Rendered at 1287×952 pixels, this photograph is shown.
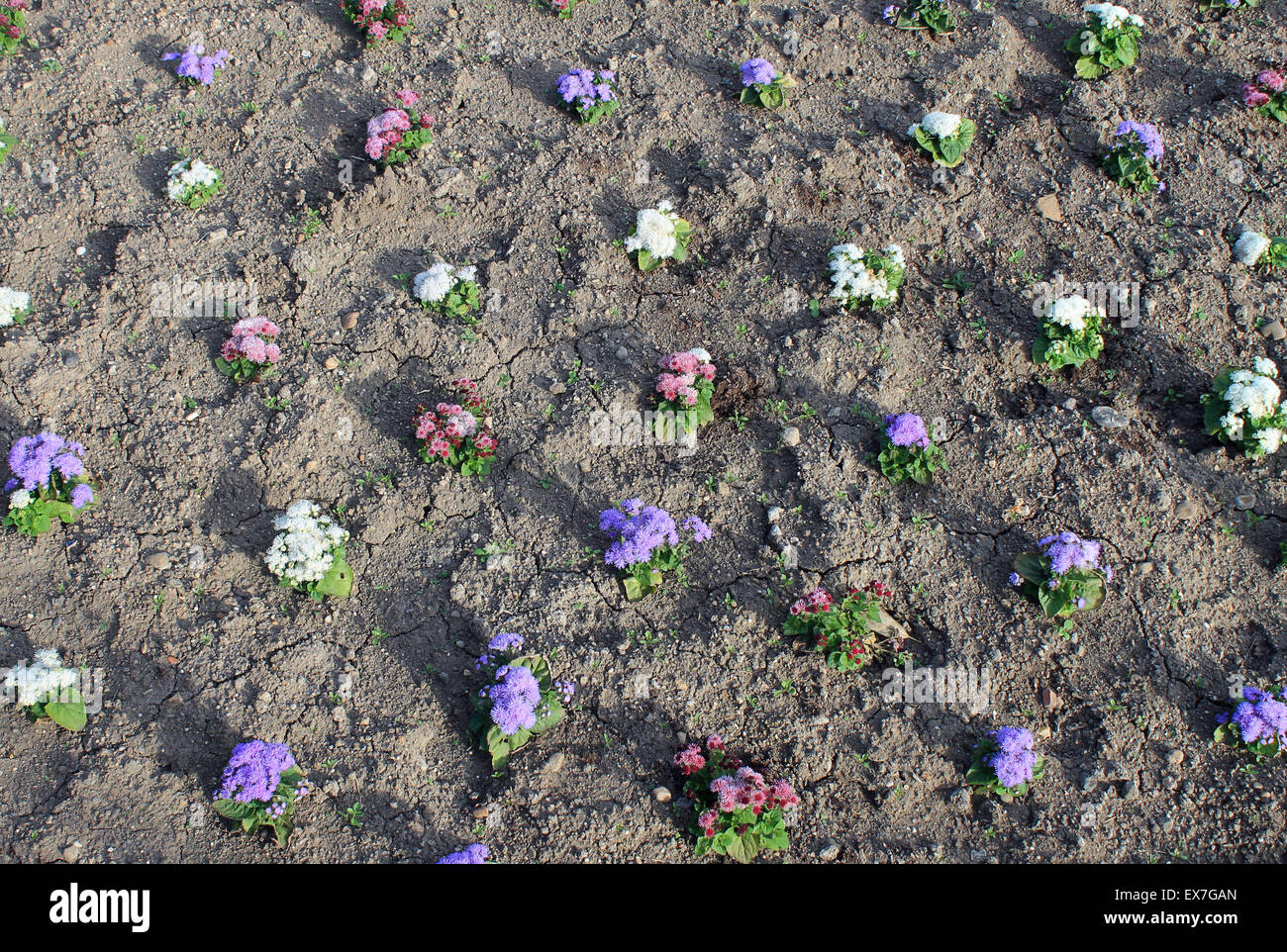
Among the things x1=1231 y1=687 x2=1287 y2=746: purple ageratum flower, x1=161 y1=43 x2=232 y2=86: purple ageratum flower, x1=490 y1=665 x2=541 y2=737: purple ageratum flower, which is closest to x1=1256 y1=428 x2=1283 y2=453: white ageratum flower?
x1=1231 y1=687 x2=1287 y2=746: purple ageratum flower

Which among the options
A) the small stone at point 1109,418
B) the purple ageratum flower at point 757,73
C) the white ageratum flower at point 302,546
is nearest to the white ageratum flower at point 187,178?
the white ageratum flower at point 302,546

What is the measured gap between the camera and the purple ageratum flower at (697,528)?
581 centimetres

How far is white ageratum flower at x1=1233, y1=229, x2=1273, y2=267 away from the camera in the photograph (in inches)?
265

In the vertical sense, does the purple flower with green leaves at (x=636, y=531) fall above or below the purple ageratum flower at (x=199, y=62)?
below

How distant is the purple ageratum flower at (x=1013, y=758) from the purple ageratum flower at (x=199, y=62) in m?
8.25

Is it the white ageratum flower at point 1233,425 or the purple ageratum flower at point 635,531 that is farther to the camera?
the white ageratum flower at point 1233,425

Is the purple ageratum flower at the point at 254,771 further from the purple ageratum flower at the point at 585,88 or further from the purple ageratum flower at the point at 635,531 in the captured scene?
the purple ageratum flower at the point at 585,88

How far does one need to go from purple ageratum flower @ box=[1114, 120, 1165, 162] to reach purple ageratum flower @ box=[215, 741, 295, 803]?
25.8 feet

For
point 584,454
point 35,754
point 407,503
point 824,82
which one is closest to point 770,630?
point 584,454

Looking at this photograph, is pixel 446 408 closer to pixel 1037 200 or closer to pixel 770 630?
pixel 770 630

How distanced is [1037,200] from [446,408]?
201 inches

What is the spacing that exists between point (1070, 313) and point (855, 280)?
1563 mm

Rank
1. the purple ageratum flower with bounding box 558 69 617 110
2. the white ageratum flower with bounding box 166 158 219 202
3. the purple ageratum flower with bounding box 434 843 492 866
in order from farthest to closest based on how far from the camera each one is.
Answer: the purple ageratum flower with bounding box 558 69 617 110
the white ageratum flower with bounding box 166 158 219 202
the purple ageratum flower with bounding box 434 843 492 866

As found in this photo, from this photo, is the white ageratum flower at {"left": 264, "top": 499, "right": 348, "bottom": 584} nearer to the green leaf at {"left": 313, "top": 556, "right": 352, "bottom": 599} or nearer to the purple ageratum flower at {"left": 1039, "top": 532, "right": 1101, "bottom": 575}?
the green leaf at {"left": 313, "top": 556, "right": 352, "bottom": 599}
